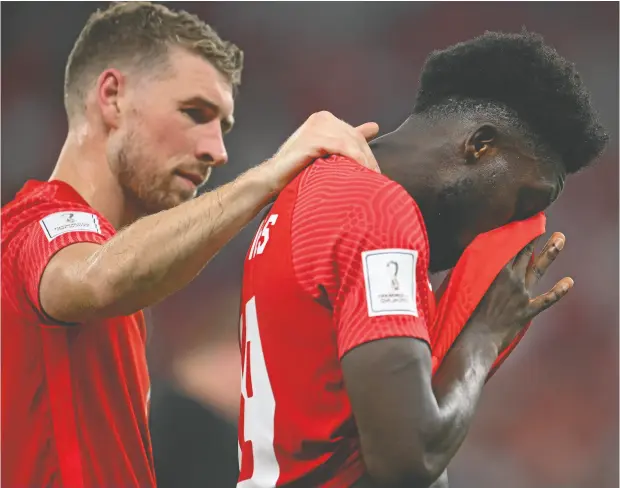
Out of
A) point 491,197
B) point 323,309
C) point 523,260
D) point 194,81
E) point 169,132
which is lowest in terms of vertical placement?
point 323,309

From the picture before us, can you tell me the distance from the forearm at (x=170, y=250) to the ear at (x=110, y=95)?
782mm

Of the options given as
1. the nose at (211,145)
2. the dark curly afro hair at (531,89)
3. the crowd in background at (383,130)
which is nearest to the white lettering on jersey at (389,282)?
the dark curly afro hair at (531,89)

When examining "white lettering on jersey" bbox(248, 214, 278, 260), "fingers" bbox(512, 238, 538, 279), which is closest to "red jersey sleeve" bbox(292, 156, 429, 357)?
"white lettering on jersey" bbox(248, 214, 278, 260)

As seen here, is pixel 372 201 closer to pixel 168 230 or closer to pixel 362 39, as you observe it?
pixel 168 230

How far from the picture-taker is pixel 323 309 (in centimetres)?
148

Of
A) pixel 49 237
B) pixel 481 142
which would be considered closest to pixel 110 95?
pixel 49 237

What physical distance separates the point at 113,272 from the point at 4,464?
2.40 feet

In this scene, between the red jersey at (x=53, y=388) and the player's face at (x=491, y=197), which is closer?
the player's face at (x=491, y=197)

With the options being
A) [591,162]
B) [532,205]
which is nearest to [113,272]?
[532,205]

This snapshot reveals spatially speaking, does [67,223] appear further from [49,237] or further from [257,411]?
[257,411]

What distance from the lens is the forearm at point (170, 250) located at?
1935 millimetres

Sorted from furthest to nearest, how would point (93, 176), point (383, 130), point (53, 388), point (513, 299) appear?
1. point (383, 130)
2. point (93, 176)
3. point (53, 388)
4. point (513, 299)

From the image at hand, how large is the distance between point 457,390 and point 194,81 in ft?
4.97

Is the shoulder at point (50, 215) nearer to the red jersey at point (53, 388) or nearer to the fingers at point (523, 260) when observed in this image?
the red jersey at point (53, 388)
